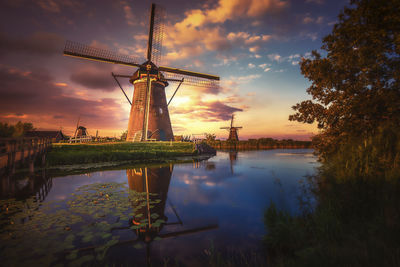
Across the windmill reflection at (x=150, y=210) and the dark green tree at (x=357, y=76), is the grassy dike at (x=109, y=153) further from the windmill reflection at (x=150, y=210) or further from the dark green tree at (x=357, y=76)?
the dark green tree at (x=357, y=76)

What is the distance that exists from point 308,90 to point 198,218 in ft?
19.9

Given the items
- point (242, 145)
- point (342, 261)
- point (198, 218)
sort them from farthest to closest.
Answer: point (242, 145) < point (198, 218) < point (342, 261)

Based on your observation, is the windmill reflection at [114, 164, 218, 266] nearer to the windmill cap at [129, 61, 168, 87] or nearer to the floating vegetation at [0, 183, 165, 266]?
the floating vegetation at [0, 183, 165, 266]

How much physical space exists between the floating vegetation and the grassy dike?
8.30 metres

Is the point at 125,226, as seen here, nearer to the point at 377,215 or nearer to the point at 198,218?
the point at 198,218

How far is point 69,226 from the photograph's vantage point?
139 inches

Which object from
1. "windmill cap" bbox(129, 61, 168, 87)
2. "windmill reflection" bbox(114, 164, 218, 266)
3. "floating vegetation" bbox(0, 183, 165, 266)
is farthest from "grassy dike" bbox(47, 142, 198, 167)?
"windmill cap" bbox(129, 61, 168, 87)

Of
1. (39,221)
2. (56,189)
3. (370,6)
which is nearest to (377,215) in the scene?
(370,6)

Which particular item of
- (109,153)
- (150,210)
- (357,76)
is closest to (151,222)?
(150,210)

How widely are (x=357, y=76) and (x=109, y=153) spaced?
16324 mm

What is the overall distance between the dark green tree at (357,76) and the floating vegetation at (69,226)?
6.24 m

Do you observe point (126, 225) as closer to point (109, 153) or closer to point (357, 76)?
point (357, 76)

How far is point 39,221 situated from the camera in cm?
366

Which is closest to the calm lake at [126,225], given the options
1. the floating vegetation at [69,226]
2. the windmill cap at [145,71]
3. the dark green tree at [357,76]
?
the floating vegetation at [69,226]
